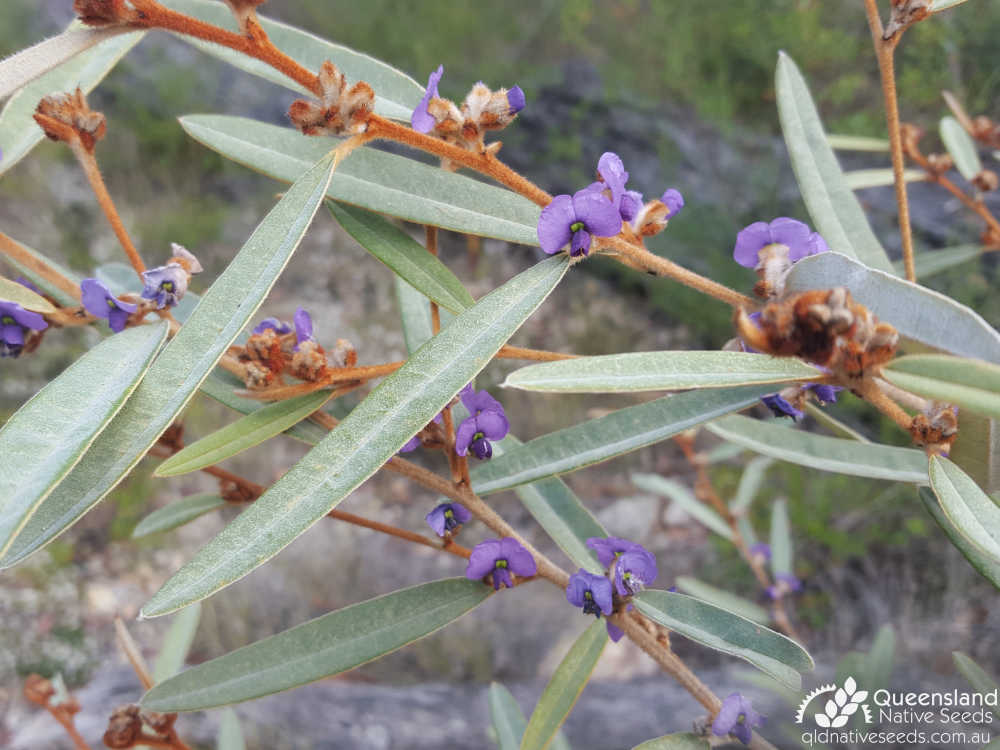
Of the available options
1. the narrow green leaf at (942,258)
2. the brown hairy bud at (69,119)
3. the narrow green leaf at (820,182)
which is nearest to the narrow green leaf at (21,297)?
the brown hairy bud at (69,119)

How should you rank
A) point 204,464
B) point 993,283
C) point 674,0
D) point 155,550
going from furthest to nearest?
point 674,0 → point 155,550 → point 993,283 → point 204,464

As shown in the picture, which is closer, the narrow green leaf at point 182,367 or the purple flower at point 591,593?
the narrow green leaf at point 182,367

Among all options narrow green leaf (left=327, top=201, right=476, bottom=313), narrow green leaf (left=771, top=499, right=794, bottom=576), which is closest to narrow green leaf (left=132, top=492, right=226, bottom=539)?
narrow green leaf (left=327, top=201, right=476, bottom=313)

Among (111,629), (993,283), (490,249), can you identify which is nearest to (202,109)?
(490,249)

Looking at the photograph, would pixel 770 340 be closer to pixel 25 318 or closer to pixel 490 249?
pixel 25 318

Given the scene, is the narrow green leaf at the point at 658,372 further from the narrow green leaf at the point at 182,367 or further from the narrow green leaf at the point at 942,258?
the narrow green leaf at the point at 942,258

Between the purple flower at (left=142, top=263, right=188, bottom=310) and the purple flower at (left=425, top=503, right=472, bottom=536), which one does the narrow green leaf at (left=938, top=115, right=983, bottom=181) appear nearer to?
the purple flower at (left=425, top=503, right=472, bottom=536)
